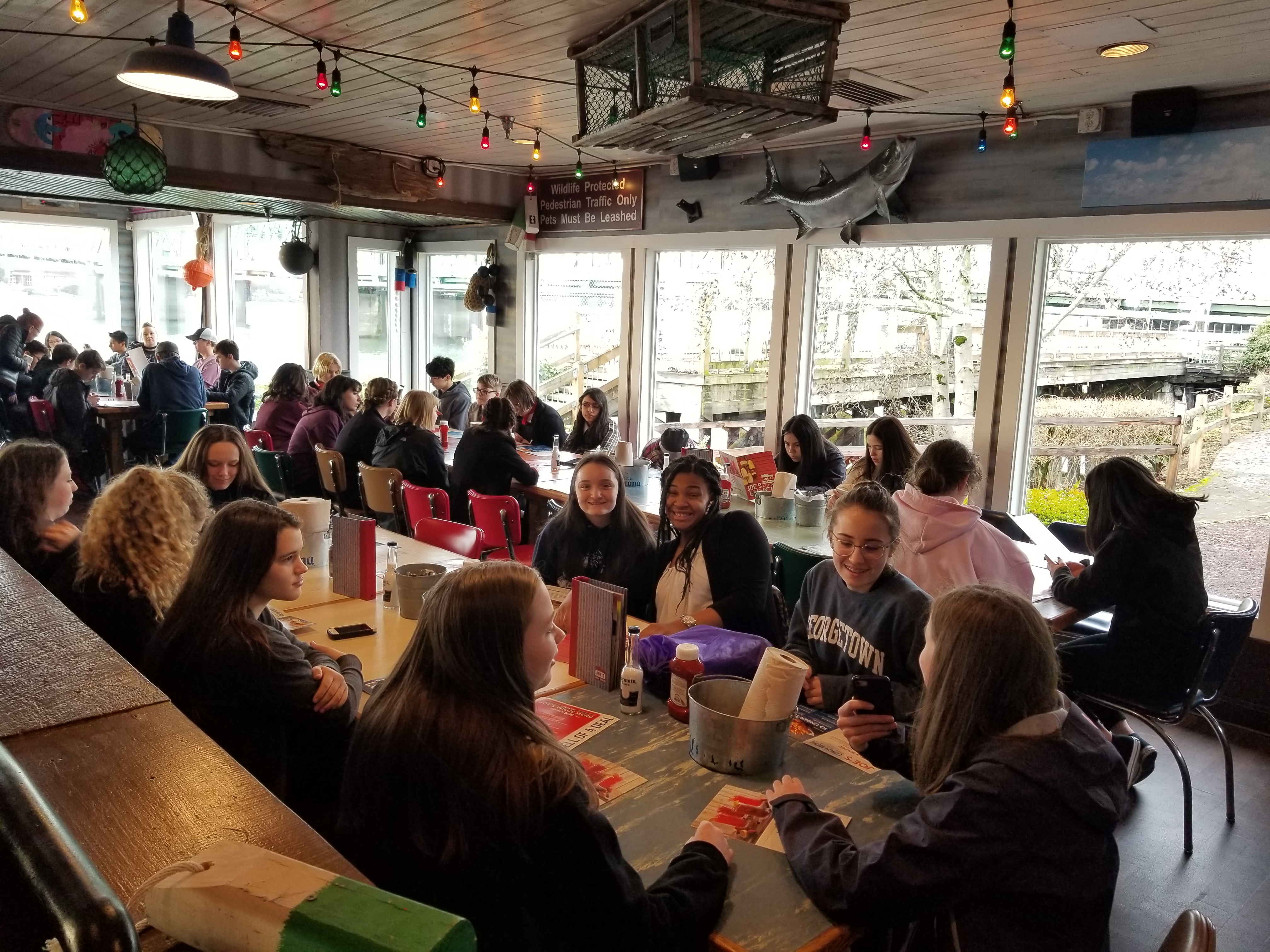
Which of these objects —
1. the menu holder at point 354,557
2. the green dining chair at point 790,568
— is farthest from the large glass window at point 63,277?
the green dining chair at point 790,568

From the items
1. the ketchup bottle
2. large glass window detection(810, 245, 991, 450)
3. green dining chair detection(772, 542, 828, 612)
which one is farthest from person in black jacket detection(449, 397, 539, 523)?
the ketchup bottle

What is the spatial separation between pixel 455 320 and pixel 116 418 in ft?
10.5

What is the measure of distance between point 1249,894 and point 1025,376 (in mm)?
2836

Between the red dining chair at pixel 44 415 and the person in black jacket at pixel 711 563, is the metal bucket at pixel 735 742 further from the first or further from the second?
the red dining chair at pixel 44 415

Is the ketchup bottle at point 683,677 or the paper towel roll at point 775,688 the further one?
the ketchup bottle at point 683,677

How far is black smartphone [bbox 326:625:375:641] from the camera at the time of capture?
2.65m

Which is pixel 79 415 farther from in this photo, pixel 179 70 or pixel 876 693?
pixel 876 693

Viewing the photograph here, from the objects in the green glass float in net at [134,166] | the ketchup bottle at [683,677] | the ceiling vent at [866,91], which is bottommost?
the ketchup bottle at [683,677]

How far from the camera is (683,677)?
2113mm

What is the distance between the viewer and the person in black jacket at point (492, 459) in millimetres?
5051

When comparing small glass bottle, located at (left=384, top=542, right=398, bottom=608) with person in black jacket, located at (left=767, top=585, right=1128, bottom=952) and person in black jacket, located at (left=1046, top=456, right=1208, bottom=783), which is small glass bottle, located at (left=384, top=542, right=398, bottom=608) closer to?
person in black jacket, located at (left=767, top=585, right=1128, bottom=952)

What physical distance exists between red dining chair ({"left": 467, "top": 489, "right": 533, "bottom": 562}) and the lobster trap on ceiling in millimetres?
1819

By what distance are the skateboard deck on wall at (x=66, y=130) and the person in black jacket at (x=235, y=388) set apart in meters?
2.58

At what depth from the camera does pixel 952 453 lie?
3.46 meters
